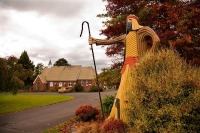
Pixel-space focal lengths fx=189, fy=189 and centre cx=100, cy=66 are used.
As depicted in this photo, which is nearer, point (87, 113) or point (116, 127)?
point (116, 127)

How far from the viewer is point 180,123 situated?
437 centimetres

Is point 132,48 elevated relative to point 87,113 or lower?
elevated

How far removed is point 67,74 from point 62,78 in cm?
163

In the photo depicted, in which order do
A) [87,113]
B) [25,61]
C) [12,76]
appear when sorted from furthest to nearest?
1. [25,61]
2. [12,76]
3. [87,113]

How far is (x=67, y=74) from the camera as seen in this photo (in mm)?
47000

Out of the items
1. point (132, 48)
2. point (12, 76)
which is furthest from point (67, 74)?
point (132, 48)

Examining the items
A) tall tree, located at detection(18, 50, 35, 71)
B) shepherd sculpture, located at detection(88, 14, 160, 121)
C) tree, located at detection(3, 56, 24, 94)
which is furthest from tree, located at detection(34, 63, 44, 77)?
shepherd sculpture, located at detection(88, 14, 160, 121)

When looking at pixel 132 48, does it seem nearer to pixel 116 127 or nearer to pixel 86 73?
pixel 116 127

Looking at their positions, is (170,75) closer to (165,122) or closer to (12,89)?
(165,122)

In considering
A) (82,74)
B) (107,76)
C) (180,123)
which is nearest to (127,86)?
(180,123)

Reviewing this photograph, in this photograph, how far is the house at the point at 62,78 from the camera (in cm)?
4594

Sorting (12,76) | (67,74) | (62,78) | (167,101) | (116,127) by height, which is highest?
(67,74)

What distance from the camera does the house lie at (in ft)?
151

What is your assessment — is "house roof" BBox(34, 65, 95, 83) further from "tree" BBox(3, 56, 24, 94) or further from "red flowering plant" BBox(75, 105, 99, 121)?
"red flowering plant" BBox(75, 105, 99, 121)
